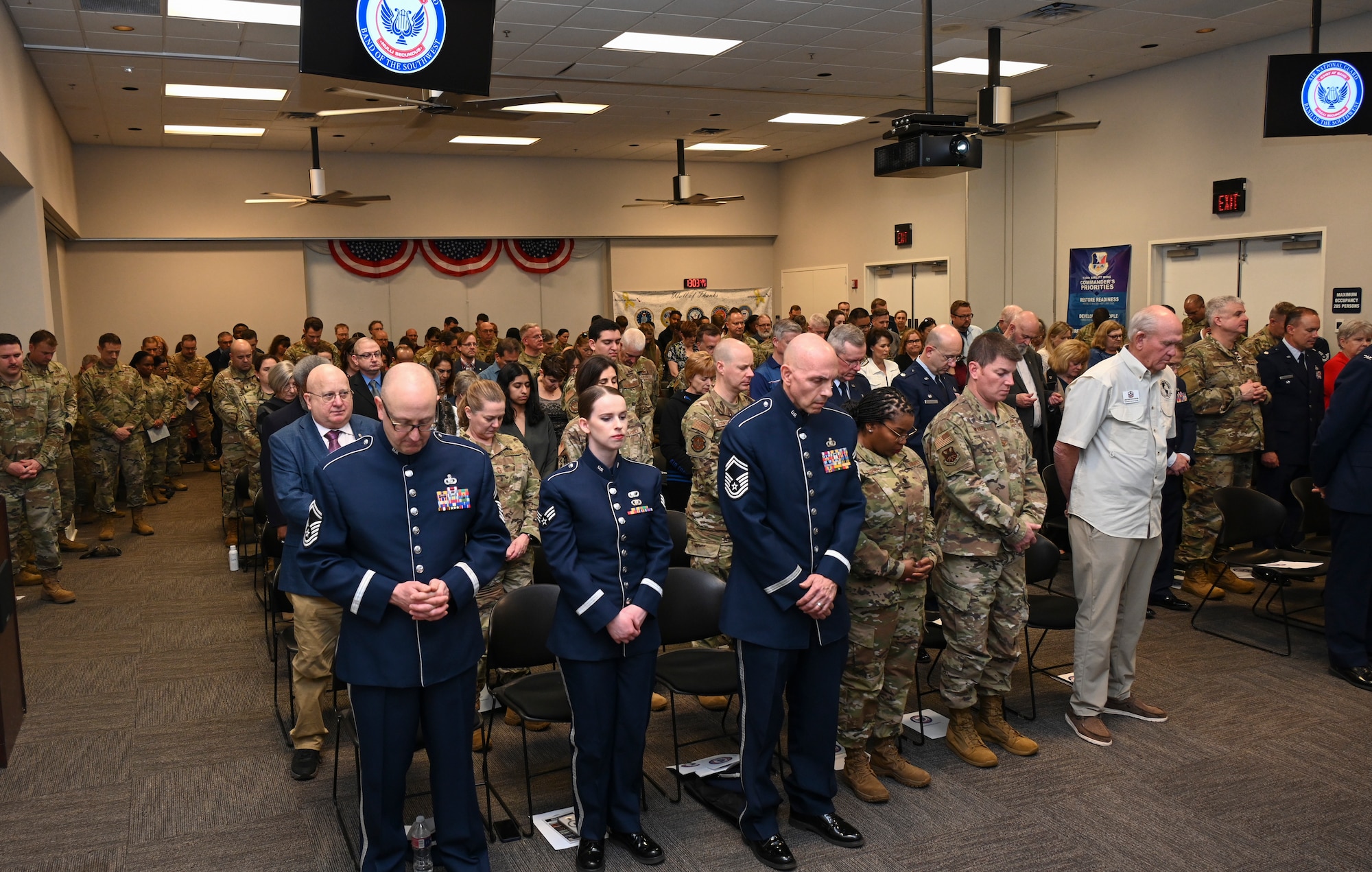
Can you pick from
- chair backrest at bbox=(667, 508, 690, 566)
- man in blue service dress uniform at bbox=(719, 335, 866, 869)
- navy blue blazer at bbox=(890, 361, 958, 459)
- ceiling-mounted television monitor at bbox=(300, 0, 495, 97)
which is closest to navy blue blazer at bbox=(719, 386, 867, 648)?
man in blue service dress uniform at bbox=(719, 335, 866, 869)

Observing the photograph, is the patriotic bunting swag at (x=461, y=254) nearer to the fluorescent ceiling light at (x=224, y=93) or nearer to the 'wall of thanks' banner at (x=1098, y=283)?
the fluorescent ceiling light at (x=224, y=93)

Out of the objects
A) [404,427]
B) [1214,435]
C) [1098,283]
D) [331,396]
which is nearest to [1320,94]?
[1214,435]

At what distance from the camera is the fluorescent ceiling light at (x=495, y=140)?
14.0m

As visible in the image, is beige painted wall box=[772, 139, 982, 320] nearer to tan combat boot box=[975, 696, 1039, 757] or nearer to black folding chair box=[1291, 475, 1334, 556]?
black folding chair box=[1291, 475, 1334, 556]

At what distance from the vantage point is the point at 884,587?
12.4 ft

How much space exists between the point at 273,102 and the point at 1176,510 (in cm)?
1008

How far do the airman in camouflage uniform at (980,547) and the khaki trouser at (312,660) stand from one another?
2507mm

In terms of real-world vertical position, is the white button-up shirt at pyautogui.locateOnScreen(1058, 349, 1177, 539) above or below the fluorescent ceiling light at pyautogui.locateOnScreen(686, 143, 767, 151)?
below

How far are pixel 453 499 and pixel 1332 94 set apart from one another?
689cm

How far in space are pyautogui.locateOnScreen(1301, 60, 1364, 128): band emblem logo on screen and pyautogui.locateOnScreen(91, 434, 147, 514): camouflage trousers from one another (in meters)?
9.63

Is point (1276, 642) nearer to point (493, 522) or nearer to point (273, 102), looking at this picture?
point (493, 522)

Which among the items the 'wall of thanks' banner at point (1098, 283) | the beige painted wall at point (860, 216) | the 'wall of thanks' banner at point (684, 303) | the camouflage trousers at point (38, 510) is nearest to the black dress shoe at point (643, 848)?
the camouflage trousers at point (38, 510)

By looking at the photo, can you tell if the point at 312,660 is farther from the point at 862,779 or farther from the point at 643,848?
the point at 862,779

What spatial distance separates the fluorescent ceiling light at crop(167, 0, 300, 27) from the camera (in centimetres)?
759
